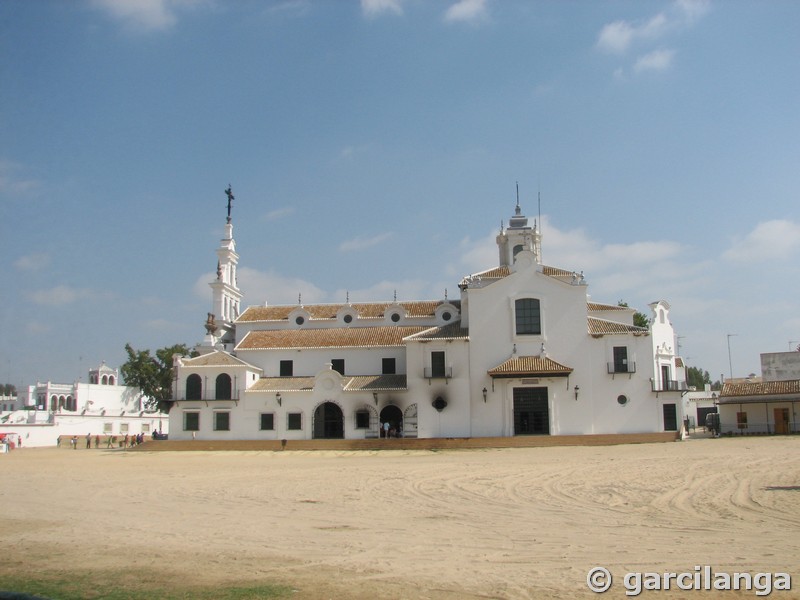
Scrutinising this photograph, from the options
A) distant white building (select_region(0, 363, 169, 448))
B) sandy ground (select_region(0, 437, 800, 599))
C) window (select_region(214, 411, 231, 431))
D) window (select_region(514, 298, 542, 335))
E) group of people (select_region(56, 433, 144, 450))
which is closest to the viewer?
sandy ground (select_region(0, 437, 800, 599))

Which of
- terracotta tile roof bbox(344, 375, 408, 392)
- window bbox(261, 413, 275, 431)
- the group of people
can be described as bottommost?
the group of people

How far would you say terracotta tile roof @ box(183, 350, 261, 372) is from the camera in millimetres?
42438

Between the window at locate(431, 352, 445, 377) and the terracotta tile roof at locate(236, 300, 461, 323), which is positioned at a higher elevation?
the terracotta tile roof at locate(236, 300, 461, 323)

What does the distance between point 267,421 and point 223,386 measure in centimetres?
341

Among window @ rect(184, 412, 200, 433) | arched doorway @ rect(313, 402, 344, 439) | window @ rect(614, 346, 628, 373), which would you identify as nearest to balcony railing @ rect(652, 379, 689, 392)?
window @ rect(614, 346, 628, 373)

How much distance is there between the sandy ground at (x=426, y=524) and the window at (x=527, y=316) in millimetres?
14964

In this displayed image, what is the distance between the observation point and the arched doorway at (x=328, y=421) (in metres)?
41.1

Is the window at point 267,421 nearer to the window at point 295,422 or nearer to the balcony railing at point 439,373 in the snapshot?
the window at point 295,422

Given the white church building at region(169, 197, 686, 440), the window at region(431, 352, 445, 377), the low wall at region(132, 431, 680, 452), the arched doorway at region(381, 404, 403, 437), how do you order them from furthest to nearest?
the arched doorway at region(381, 404, 403, 437)
the window at region(431, 352, 445, 377)
the white church building at region(169, 197, 686, 440)
the low wall at region(132, 431, 680, 452)

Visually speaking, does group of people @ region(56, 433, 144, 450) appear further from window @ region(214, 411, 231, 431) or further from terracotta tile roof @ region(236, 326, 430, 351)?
terracotta tile roof @ region(236, 326, 430, 351)

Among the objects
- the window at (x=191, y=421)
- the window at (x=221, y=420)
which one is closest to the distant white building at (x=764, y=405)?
the window at (x=221, y=420)

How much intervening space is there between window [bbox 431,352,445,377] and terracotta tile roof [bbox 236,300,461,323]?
6081mm

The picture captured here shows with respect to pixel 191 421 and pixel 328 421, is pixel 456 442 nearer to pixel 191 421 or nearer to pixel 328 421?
pixel 328 421

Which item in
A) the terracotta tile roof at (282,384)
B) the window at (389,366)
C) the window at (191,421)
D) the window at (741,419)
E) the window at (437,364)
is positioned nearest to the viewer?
the window at (437,364)
